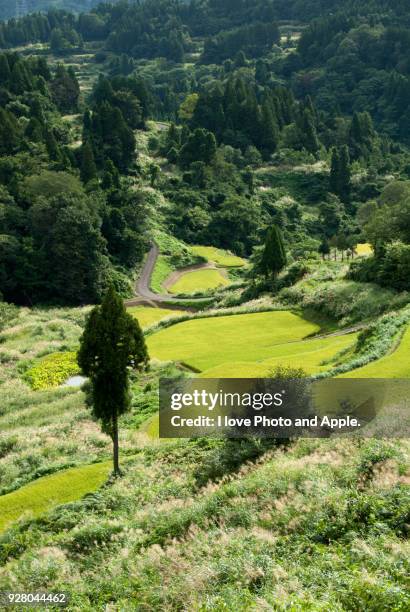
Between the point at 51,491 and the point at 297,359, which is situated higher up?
the point at 51,491

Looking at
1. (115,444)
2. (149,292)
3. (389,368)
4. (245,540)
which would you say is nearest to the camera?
(245,540)

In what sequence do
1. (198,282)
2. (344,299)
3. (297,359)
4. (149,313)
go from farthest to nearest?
(198,282), (149,313), (344,299), (297,359)

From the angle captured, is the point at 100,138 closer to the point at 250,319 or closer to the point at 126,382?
the point at 250,319

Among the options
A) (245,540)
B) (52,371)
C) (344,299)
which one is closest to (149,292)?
(52,371)

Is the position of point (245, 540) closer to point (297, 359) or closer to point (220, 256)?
point (297, 359)

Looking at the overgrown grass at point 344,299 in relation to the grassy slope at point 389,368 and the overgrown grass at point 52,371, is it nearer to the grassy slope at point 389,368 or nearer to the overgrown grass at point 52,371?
the grassy slope at point 389,368

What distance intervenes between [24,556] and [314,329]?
3199 centimetres

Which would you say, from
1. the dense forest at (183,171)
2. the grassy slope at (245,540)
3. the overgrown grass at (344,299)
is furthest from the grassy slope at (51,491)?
the dense forest at (183,171)

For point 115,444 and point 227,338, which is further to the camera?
point 227,338

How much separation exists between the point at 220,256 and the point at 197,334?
160ft

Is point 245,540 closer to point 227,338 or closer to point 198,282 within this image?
point 227,338

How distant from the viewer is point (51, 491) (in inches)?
912

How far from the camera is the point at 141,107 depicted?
13138 centimetres

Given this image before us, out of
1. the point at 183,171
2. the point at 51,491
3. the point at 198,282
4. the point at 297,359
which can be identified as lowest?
the point at 198,282
